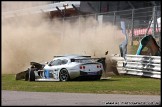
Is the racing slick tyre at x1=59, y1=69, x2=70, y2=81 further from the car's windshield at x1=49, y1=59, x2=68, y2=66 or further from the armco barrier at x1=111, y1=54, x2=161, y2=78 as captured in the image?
the armco barrier at x1=111, y1=54, x2=161, y2=78

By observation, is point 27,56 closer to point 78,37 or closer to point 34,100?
point 78,37

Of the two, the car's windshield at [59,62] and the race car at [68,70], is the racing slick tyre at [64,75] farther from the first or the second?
the car's windshield at [59,62]

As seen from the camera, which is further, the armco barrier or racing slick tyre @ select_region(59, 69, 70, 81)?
the armco barrier

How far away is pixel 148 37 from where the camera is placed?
2489cm

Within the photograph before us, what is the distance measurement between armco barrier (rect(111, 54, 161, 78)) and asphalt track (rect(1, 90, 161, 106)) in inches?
325

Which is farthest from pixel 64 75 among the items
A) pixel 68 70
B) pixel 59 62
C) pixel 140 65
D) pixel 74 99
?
pixel 74 99

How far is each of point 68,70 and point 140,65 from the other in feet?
15.1

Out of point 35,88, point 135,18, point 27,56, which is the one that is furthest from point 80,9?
point 35,88

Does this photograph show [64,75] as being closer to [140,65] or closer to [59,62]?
[59,62]

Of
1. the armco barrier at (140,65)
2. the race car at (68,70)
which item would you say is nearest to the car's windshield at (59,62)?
the race car at (68,70)

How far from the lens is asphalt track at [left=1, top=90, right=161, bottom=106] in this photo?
1217 centimetres

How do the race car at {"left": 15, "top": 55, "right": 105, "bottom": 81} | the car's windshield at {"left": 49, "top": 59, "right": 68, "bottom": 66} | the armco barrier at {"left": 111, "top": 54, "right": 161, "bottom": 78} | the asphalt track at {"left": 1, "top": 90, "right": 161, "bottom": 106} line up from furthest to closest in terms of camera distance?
1. the armco barrier at {"left": 111, "top": 54, "right": 161, "bottom": 78}
2. the car's windshield at {"left": 49, "top": 59, "right": 68, "bottom": 66}
3. the race car at {"left": 15, "top": 55, "right": 105, "bottom": 81}
4. the asphalt track at {"left": 1, "top": 90, "right": 161, "bottom": 106}

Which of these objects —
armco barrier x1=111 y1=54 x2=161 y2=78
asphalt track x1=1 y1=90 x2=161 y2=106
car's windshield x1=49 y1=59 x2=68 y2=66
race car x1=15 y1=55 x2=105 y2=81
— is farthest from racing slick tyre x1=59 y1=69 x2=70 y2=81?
asphalt track x1=1 y1=90 x2=161 y2=106

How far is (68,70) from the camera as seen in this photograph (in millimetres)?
21188
